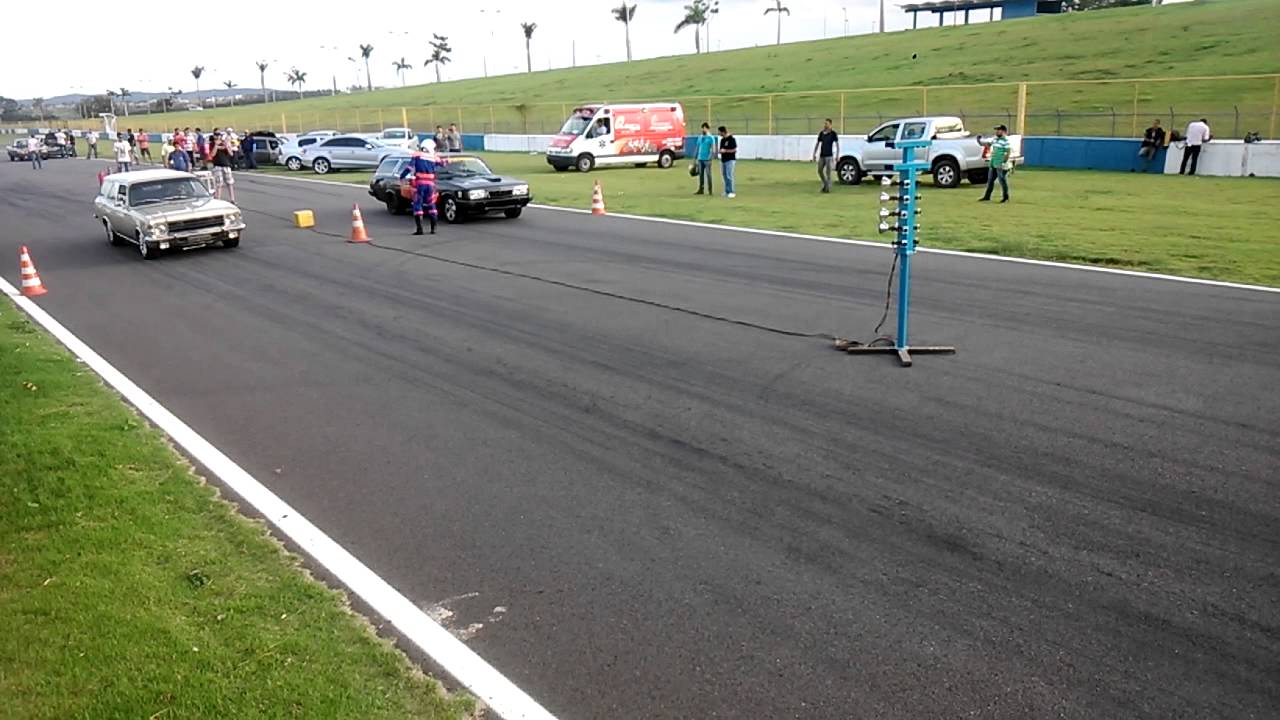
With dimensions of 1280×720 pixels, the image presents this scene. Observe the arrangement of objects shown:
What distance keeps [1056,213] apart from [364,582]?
18086 millimetres

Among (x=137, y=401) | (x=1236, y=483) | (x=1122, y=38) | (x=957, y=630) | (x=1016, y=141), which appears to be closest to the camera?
(x=957, y=630)

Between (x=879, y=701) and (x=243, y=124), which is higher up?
(x=243, y=124)

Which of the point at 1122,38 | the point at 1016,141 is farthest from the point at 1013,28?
the point at 1016,141

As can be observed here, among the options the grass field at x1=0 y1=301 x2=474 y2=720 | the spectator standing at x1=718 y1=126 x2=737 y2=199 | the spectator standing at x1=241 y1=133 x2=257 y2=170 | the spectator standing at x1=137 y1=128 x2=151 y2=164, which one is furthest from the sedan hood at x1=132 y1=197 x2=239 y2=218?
the spectator standing at x1=137 y1=128 x2=151 y2=164

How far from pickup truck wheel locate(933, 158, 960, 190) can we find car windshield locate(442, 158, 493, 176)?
39.9 ft

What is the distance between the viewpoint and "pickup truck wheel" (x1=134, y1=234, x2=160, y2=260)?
1641cm

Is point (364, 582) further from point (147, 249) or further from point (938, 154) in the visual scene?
point (938, 154)

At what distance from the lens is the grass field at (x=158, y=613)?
3.64 metres

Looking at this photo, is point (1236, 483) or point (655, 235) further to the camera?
point (655, 235)

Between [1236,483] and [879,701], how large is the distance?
3406 millimetres

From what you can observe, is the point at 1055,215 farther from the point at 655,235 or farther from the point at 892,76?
the point at 892,76

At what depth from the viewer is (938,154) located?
25266 mm

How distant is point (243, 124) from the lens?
10281 centimetres

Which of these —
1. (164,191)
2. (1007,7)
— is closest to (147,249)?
(164,191)
